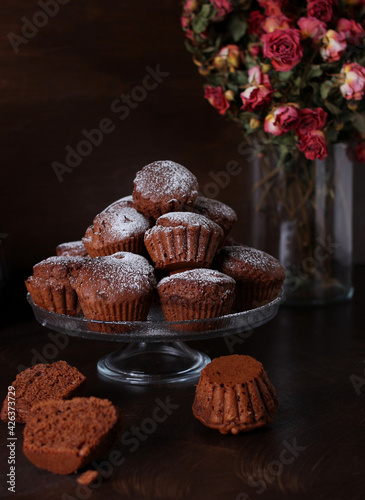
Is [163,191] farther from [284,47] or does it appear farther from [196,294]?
[284,47]

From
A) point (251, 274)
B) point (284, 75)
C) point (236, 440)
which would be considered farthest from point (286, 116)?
point (236, 440)

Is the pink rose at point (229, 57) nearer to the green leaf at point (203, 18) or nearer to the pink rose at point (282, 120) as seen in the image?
the green leaf at point (203, 18)

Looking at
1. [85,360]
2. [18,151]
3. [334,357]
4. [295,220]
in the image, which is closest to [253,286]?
[334,357]

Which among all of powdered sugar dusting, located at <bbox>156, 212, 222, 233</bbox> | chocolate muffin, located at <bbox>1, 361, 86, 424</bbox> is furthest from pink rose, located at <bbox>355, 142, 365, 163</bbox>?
chocolate muffin, located at <bbox>1, 361, 86, 424</bbox>

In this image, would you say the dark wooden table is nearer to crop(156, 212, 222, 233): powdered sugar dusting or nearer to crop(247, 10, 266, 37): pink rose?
crop(156, 212, 222, 233): powdered sugar dusting

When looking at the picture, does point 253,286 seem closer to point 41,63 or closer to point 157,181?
point 157,181
